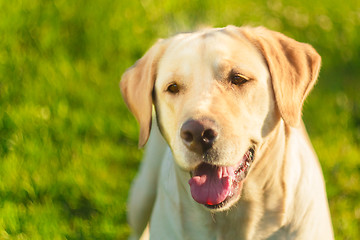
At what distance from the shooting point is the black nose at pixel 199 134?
286 centimetres

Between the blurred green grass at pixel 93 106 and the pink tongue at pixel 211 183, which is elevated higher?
the pink tongue at pixel 211 183

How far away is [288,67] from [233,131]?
1.93 feet

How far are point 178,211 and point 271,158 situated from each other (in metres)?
0.64

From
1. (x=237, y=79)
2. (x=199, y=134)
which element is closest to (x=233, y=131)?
(x=199, y=134)

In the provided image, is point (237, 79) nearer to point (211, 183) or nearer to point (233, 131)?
point (233, 131)

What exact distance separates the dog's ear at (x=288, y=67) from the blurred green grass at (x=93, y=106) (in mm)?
1592

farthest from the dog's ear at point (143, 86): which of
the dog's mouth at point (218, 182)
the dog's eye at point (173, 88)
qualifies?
the dog's mouth at point (218, 182)

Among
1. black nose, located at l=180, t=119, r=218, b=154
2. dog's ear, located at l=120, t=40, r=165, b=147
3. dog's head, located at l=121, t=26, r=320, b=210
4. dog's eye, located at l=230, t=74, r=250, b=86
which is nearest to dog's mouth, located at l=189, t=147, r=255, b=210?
dog's head, located at l=121, t=26, r=320, b=210

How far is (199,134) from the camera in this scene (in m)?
2.88

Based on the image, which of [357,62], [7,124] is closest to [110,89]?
[7,124]

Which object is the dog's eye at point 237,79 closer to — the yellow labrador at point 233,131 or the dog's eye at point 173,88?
the yellow labrador at point 233,131

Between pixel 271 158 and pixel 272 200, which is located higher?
pixel 271 158

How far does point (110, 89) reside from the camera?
6043 mm

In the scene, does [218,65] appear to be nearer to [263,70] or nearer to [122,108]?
[263,70]
